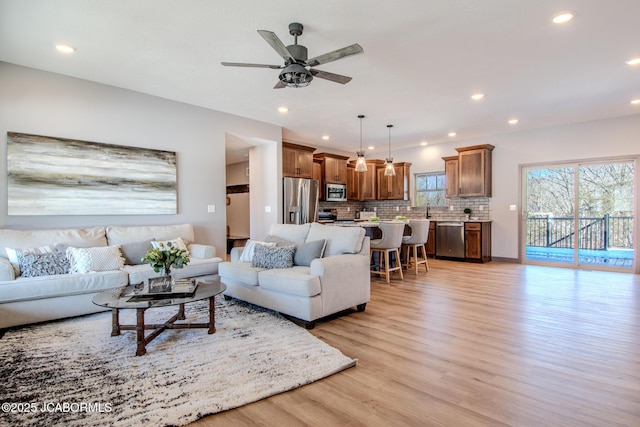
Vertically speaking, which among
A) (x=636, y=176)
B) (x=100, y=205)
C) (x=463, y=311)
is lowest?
(x=463, y=311)

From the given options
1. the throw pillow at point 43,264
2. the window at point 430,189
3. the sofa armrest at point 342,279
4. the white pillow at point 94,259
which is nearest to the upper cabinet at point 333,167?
the window at point 430,189

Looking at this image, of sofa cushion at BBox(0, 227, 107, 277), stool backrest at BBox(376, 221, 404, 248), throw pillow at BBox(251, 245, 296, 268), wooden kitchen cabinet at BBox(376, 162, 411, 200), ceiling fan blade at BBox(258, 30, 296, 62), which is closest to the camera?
ceiling fan blade at BBox(258, 30, 296, 62)

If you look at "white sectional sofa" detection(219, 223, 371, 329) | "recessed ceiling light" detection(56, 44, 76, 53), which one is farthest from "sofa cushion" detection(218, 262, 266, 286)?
"recessed ceiling light" detection(56, 44, 76, 53)

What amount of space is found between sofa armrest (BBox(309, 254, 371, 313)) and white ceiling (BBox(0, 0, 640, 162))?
6.98 ft

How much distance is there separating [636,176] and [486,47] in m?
4.66

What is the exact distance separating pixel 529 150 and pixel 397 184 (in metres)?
2.97

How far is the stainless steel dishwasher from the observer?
283 inches

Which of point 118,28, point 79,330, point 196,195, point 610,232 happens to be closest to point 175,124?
point 196,195

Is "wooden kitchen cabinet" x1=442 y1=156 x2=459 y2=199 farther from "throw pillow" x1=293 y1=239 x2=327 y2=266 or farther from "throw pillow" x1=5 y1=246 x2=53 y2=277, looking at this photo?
"throw pillow" x1=5 y1=246 x2=53 y2=277

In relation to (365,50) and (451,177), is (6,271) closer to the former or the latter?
(365,50)

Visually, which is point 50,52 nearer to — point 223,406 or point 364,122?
point 223,406

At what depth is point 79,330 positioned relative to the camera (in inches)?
120

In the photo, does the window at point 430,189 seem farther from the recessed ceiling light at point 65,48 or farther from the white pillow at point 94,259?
the recessed ceiling light at point 65,48

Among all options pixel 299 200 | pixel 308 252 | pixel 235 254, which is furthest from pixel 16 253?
pixel 299 200
